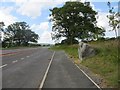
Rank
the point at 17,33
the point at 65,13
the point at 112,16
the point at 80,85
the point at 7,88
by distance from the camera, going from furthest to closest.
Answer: the point at 17,33 < the point at 65,13 < the point at 112,16 < the point at 80,85 < the point at 7,88

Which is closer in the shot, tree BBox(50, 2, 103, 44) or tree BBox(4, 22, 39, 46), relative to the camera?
tree BBox(50, 2, 103, 44)

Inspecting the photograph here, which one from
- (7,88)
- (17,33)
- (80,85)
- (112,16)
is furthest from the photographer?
(17,33)

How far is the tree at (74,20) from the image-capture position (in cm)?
9881

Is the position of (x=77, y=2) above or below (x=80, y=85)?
above

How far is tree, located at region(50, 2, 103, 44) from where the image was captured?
324ft

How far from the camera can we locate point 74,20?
9938 centimetres

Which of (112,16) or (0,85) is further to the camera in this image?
(112,16)

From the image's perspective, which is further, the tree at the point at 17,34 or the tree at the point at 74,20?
the tree at the point at 17,34

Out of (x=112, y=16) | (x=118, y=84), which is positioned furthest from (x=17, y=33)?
(x=118, y=84)

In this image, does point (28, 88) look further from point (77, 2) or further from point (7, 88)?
point (77, 2)

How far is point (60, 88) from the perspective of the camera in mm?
13625

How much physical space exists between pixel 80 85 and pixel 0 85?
3320mm

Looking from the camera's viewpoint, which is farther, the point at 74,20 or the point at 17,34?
the point at 17,34

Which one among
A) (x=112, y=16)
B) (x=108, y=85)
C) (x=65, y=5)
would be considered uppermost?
(x=65, y=5)
